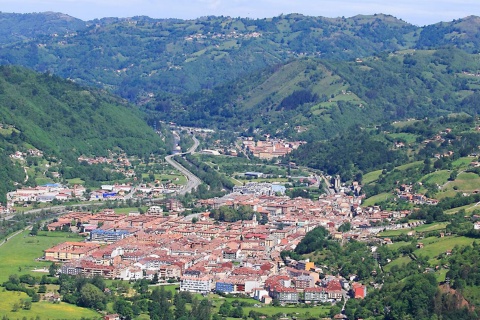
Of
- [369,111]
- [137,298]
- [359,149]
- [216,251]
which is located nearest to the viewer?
[137,298]

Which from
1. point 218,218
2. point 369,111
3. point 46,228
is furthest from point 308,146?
point 46,228

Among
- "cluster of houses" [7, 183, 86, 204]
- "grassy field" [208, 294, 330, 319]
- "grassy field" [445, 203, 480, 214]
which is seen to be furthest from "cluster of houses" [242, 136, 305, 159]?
"grassy field" [208, 294, 330, 319]

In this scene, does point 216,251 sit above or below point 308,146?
below

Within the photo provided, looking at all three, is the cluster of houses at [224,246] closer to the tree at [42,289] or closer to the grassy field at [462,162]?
the tree at [42,289]

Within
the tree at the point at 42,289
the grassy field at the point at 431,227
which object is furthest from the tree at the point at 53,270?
the grassy field at the point at 431,227

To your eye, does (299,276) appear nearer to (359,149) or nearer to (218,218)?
(218,218)

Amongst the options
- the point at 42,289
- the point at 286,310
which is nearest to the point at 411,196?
the point at 286,310

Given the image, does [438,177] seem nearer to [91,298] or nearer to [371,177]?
[371,177]

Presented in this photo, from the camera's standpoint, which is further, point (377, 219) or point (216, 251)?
point (377, 219)
